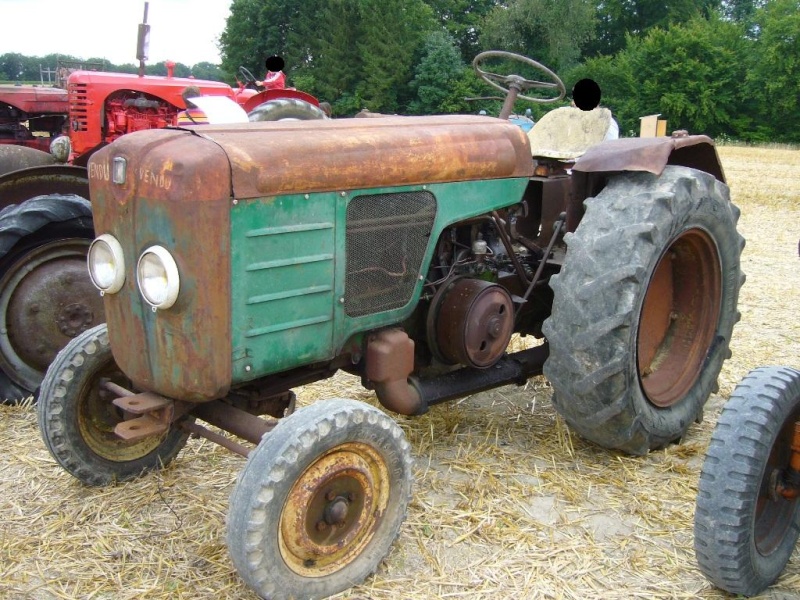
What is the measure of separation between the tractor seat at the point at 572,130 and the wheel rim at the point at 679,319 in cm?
86

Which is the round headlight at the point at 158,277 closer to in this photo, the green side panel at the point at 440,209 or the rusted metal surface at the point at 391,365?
the green side panel at the point at 440,209

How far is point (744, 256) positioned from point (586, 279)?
553cm

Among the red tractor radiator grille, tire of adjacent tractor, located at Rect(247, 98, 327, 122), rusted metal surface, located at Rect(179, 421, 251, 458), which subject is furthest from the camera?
the red tractor radiator grille

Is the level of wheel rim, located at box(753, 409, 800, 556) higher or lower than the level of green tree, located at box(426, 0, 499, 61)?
lower

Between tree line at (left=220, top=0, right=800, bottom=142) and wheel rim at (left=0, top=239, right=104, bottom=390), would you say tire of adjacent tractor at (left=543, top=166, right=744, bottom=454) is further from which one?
tree line at (left=220, top=0, right=800, bottom=142)

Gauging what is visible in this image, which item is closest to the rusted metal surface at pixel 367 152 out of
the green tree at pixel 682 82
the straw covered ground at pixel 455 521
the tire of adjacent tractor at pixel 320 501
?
the tire of adjacent tractor at pixel 320 501

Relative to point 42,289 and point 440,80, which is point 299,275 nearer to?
point 42,289

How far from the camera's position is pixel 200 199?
2.23 metres

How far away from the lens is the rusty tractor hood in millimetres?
2260

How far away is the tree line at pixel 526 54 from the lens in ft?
110

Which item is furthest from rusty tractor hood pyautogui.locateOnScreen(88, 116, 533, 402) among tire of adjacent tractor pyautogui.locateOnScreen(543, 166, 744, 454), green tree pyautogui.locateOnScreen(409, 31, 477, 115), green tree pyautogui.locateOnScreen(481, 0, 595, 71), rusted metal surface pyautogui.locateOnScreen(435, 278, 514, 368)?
green tree pyautogui.locateOnScreen(481, 0, 595, 71)

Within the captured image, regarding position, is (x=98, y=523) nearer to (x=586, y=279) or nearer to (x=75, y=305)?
(x=75, y=305)

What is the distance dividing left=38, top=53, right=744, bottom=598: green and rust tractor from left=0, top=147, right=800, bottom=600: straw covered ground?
17 cm

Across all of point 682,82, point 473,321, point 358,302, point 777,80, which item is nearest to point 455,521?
point 473,321
